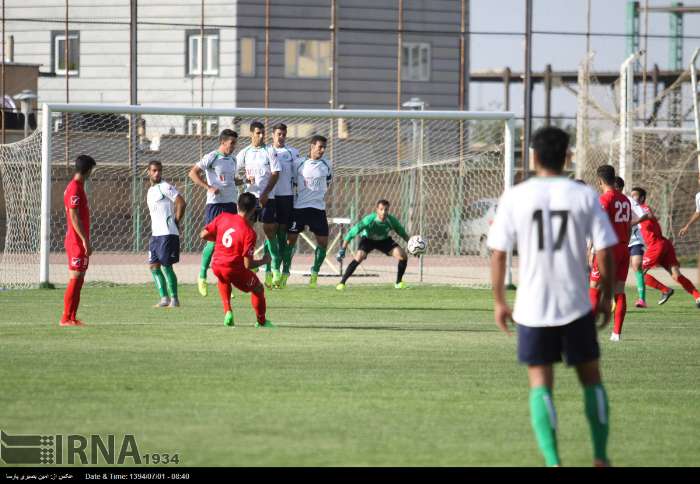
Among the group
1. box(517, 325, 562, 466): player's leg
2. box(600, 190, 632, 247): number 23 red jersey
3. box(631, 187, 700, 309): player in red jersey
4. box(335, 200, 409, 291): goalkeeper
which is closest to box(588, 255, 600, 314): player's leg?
box(600, 190, 632, 247): number 23 red jersey

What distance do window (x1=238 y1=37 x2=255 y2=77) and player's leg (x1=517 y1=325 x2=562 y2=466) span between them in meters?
30.5

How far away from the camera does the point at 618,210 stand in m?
12.6

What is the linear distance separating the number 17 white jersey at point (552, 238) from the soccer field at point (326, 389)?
0.88 meters

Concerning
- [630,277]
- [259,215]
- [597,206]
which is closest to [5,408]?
[597,206]

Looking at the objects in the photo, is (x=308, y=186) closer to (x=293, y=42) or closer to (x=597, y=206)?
(x=597, y=206)

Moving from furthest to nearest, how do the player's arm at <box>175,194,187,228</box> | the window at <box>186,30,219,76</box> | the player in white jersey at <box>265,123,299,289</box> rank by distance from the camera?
1. the window at <box>186,30,219,76</box>
2. the player in white jersey at <box>265,123,299,289</box>
3. the player's arm at <box>175,194,187,228</box>

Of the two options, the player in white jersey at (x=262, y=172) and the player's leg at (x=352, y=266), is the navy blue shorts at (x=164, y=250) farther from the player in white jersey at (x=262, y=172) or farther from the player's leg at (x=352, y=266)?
the player's leg at (x=352, y=266)

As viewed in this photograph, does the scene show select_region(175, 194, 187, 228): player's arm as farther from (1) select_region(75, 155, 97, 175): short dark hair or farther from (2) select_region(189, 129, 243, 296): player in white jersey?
(1) select_region(75, 155, 97, 175): short dark hair

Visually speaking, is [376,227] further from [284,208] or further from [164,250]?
[164,250]

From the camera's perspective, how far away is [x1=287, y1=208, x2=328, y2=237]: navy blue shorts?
1848 centimetres

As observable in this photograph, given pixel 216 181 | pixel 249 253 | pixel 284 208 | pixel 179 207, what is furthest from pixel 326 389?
pixel 284 208

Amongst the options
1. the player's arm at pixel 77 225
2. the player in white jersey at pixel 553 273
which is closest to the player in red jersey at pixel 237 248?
the player's arm at pixel 77 225

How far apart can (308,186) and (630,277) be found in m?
9.15
